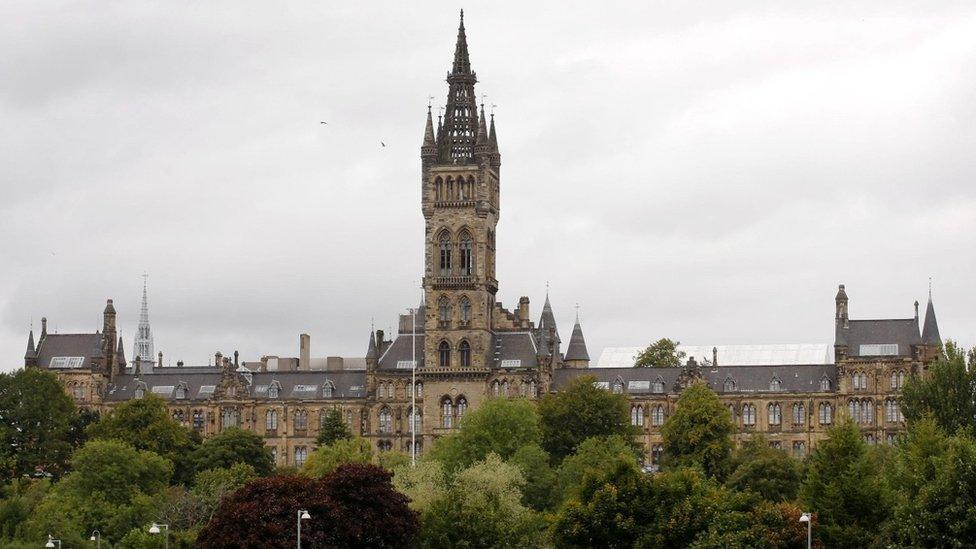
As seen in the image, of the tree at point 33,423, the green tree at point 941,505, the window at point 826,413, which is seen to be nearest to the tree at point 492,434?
the window at point 826,413

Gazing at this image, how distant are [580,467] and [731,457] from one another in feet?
50.9

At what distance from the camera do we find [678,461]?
170m

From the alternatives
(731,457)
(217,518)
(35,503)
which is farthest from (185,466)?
(217,518)

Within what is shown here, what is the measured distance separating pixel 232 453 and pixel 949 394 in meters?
55.8

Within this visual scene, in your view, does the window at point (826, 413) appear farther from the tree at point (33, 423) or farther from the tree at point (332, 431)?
the tree at point (33, 423)

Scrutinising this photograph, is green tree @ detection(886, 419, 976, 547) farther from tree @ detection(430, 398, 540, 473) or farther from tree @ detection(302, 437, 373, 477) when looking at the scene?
tree @ detection(430, 398, 540, 473)

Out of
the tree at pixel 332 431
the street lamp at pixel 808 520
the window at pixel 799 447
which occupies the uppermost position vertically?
the tree at pixel 332 431

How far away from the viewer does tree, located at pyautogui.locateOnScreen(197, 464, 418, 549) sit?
11938 centimetres

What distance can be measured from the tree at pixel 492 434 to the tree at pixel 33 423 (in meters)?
32.7

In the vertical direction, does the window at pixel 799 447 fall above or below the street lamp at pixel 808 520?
above

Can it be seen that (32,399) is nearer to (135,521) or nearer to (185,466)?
(185,466)

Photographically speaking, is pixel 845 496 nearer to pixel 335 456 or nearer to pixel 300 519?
pixel 300 519

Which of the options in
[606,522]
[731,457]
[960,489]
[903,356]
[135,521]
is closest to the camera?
[960,489]

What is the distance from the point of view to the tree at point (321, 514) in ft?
392
